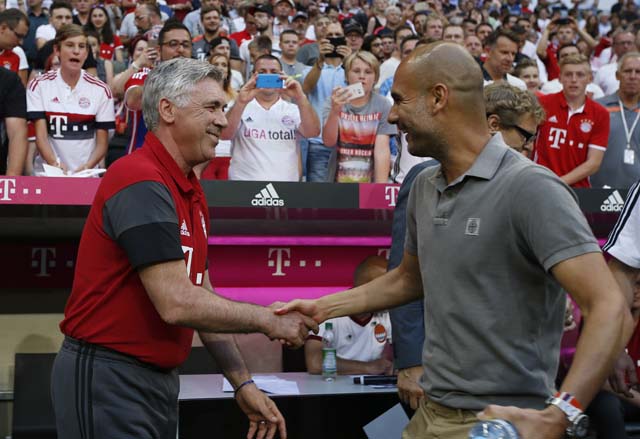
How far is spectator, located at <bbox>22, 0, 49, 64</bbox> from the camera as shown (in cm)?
1074

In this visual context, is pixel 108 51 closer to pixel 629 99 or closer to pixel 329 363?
pixel 629 99

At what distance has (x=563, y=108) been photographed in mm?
8078

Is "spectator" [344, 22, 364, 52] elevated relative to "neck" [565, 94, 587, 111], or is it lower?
elevated

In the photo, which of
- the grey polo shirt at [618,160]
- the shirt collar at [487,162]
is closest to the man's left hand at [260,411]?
the shirt collar at [487,162]

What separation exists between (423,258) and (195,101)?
42.1 inches

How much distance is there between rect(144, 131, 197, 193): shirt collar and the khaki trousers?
3.69 ft

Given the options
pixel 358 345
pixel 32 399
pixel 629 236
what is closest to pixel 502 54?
pixel 358 345

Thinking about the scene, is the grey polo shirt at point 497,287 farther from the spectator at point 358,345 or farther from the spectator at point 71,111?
the spectator at point 71,111

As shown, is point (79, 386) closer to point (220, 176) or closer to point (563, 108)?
point (220, 176)

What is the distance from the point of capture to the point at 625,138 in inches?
319

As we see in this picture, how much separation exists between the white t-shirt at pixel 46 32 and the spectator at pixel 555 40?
6.48 metres

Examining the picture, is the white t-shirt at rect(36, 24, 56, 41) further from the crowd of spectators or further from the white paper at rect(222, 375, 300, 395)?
the white paper at rect(222, 375, 300, 395)

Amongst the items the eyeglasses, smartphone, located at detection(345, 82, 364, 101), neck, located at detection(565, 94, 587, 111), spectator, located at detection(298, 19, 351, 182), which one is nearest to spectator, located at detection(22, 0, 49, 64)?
spectator, located at detection(298, 19, 351, 182)

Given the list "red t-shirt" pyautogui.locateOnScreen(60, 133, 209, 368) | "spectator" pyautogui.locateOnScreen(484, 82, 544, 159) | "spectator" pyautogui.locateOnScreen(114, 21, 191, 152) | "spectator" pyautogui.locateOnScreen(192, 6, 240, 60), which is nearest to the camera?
"red t-shirt" pyautogui.locateOnScreen(60, 133, 209, 368)
